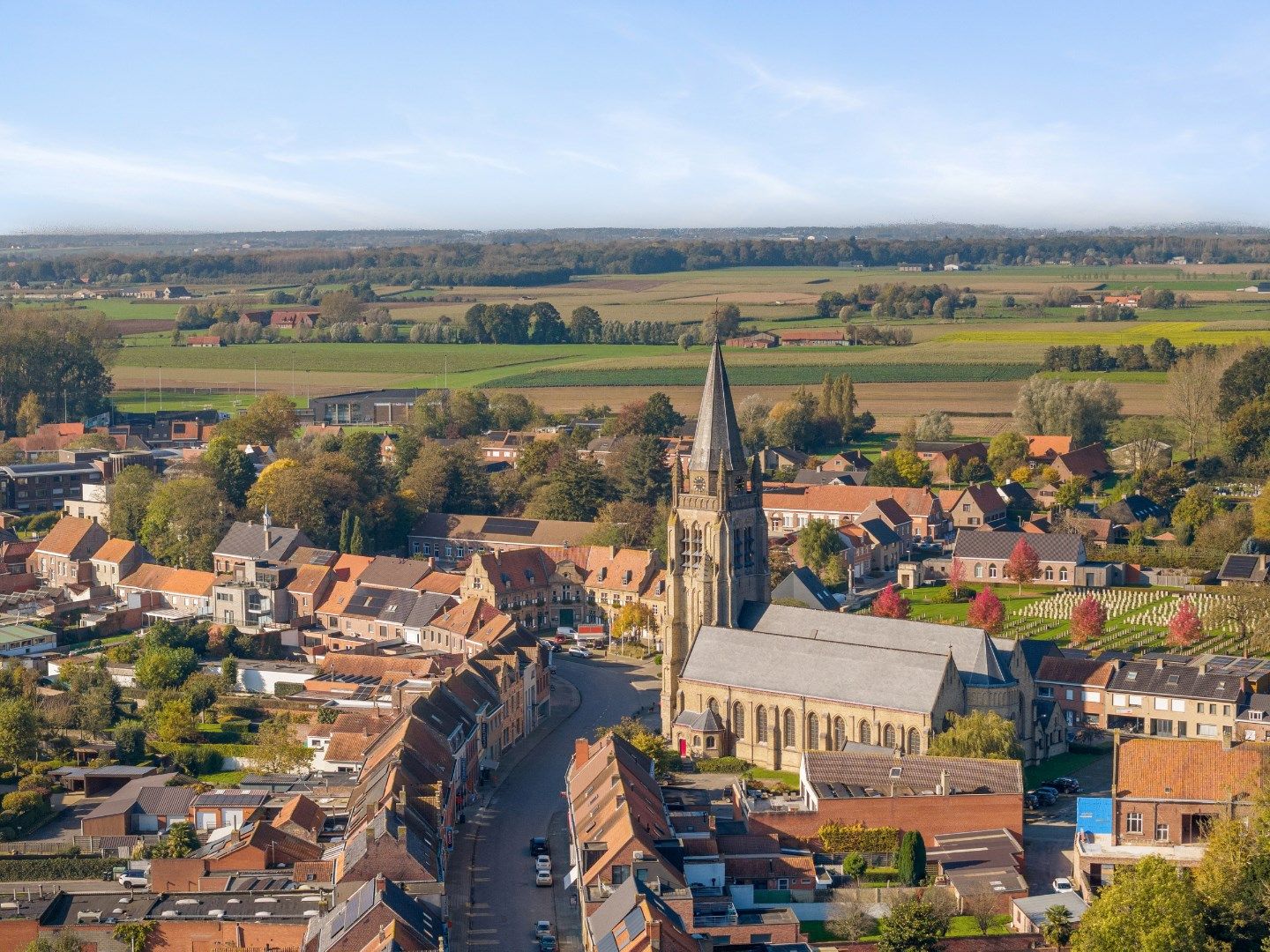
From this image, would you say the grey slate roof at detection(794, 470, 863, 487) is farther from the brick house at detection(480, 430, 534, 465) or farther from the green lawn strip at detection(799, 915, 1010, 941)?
the green lawn strip at detection(799, 915, 1010, 941)

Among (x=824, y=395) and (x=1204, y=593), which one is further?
(x=824, y=395)

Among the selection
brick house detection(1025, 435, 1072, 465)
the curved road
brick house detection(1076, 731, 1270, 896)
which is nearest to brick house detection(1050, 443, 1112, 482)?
brick house detection(1025, 435, 1072, 465)

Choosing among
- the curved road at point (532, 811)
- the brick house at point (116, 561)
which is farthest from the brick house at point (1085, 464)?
the brick house at point (116, 561)

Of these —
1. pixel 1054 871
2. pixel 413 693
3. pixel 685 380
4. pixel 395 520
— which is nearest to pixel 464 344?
pixel 685 380

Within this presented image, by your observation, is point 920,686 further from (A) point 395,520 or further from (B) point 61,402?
(B) point 61,402

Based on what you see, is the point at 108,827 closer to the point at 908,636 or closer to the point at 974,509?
the point at 908,636

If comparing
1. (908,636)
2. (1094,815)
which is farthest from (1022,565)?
(1094,815)
